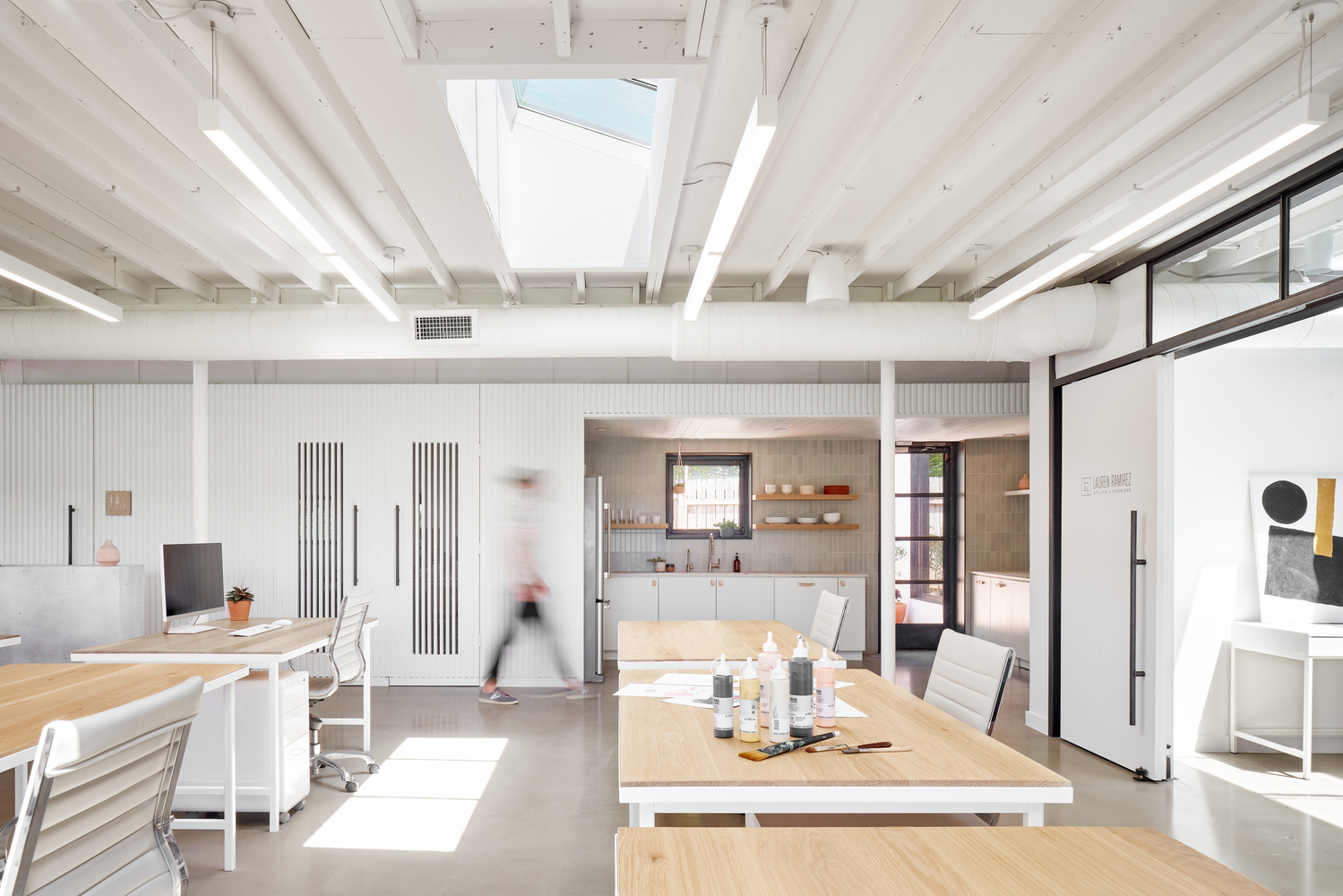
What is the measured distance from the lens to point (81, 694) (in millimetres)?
3039

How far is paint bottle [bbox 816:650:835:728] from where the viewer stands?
2.60 metres

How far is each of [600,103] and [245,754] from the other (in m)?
4.02

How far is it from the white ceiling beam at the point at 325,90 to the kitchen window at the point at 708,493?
5.32m

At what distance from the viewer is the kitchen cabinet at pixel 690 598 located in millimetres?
8750

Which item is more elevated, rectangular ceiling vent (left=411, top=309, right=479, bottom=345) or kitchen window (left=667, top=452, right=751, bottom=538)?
rectangular ceiling vent (left=411, top=309, right=479, bottom=345)

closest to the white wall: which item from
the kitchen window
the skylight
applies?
the skylight

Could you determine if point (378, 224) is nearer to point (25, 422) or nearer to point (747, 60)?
point (747, 60)

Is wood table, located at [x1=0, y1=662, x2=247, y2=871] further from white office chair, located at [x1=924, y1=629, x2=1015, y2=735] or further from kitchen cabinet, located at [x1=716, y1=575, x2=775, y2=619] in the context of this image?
kitchen cabinet, located at [x1=716, y1=575, x2=775, y2=619]

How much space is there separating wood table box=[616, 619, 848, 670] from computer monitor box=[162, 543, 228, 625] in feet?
8.13

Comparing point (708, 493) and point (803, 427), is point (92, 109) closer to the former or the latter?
point (803, 427)

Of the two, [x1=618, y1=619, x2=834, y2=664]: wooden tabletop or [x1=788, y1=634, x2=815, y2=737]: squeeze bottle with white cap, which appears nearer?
[x1=788, y1=634, x2=815, y2=737]: squeeze bottle with white cap

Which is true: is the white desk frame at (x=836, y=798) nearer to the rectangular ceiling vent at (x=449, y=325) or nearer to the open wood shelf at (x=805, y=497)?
the rectangular ceiling vent at (x=449, y=325)

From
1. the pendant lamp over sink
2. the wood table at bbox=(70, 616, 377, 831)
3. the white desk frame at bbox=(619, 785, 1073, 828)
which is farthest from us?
the pendant lamp over sink

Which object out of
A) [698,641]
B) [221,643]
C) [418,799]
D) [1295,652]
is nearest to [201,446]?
[221,643]
